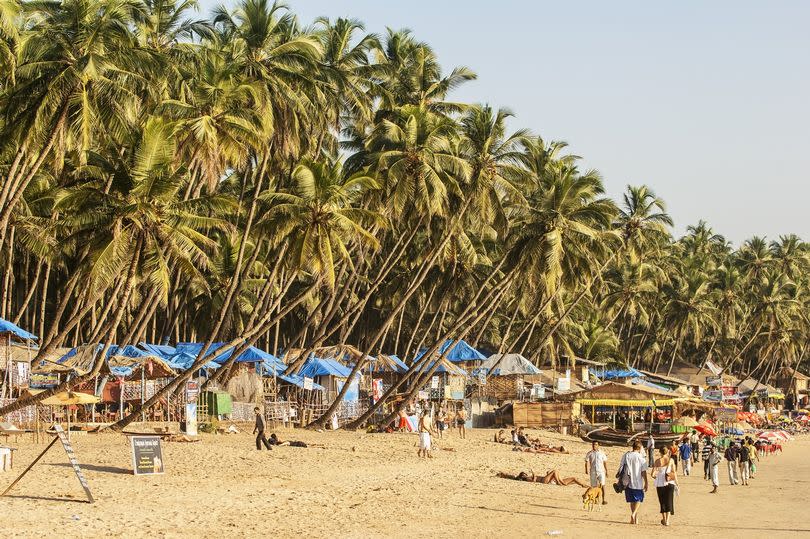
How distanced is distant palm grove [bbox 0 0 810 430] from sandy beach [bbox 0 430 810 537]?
217 inches

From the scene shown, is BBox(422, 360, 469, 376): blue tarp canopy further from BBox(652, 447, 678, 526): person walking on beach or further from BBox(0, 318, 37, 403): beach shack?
BBox(652, 447, 678, 526): person walking on beach

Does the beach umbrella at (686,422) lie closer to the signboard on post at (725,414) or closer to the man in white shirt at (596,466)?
the signboard on post at (725,414)

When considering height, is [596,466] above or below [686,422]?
above

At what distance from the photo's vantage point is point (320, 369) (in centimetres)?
4288

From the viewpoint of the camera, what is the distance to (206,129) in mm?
28906

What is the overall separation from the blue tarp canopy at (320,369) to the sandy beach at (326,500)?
960 cm

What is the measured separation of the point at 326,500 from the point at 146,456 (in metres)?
4.23

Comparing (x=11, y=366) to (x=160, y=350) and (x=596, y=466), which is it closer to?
(x=160, y=350)

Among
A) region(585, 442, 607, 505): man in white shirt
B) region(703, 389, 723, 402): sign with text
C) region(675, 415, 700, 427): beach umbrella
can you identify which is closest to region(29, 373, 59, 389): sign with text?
region(585, 442, 607, 505): man in white shirt

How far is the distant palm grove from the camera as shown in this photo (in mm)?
26422

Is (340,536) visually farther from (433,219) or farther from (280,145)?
(433,219)

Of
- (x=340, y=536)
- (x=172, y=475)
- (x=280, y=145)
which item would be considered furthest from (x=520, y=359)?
(x=340, y=536)

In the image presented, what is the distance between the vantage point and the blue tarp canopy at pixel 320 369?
4281cm

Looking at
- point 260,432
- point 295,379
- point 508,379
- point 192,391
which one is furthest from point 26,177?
point 508,379
